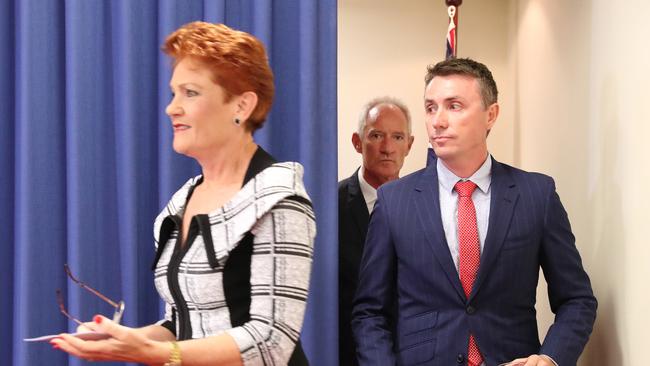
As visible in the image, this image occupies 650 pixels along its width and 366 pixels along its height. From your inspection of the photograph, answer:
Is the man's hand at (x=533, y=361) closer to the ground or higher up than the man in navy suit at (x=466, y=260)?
closer to the ground

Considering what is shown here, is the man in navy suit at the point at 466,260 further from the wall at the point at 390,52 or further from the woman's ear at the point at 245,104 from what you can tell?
the wall at the point at 390,52

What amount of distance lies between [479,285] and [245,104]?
33.6 inches

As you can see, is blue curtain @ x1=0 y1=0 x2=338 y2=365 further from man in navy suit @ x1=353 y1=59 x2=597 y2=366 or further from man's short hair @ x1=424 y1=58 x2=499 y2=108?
man's short hair @ x1=424 y1=58 x2=499 y2=108

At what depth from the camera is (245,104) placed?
1758mm

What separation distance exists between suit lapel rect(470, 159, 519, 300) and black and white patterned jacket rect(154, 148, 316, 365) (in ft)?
2.38

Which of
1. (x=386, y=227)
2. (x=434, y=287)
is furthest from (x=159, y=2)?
(x=434, y=287)

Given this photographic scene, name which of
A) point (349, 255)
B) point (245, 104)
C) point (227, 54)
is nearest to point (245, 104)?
point (245, 104)

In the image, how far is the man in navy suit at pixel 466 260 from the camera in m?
2.27

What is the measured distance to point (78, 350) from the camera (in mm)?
1491

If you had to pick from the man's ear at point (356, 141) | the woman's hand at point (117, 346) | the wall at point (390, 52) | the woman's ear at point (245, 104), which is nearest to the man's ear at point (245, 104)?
the woman's ear at point (245, 104)

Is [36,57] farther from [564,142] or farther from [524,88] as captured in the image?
[524,88]

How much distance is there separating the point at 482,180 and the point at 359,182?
687 mm

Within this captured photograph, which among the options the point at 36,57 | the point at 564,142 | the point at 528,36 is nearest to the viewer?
the point at 36,57

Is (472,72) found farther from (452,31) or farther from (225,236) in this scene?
(225,236)
